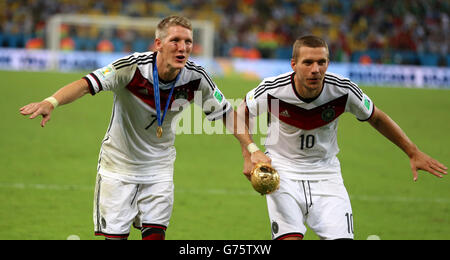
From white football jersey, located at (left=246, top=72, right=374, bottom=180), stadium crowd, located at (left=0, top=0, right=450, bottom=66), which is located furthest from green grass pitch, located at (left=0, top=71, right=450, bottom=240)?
stadium crowd, located at (left=0, top=0, right=450, bottom=66)

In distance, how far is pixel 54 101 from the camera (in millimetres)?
4500

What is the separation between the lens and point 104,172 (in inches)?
212

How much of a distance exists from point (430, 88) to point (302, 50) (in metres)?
24.1

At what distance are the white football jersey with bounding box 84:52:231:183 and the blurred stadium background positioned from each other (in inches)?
83.9

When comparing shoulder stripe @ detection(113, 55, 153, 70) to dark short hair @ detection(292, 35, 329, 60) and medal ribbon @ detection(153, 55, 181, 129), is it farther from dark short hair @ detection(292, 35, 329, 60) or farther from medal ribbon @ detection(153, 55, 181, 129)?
dark short hair @ detection(292, 35, 329, 60)

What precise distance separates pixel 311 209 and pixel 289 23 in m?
31.6

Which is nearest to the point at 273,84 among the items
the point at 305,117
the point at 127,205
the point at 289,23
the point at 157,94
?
the point at 305,117

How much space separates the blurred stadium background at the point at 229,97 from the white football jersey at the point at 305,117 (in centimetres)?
217

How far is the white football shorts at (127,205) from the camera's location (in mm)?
5184

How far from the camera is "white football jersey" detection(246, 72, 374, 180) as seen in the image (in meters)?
5.48

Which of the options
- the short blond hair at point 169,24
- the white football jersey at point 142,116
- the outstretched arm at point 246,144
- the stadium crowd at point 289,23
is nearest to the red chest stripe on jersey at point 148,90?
→ the white football jersey at point 142,116

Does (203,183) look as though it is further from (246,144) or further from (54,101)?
(54,101)
